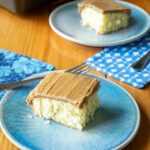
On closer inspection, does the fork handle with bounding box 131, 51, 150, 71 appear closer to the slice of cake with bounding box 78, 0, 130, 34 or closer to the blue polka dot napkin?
the blue polka dot napkin

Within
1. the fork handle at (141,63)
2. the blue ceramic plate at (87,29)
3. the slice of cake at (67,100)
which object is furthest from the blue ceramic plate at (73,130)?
the blue ceramic plate at (87,29)

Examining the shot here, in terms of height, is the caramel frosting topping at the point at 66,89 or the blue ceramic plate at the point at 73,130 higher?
the caramel frosting topping at the point at 66,89

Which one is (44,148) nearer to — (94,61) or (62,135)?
(62,135)

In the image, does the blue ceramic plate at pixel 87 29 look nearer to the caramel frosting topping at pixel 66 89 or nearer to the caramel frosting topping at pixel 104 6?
the caramel frosting topping at pixel 104 6

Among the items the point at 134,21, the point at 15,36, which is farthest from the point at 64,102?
the point at 134,21

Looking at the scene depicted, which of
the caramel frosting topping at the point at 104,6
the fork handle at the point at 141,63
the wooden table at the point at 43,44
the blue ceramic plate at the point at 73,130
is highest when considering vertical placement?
the caramel frosting topping at the point at 104,6

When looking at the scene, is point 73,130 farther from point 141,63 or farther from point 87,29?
point 87,29

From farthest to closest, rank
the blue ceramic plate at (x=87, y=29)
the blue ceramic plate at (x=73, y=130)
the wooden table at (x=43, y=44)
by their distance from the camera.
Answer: the blue ceramic plate at (x=87, y=29) → the wooden table at (x=43, y=44) → the blue ceramic plate at (x=73, y=130)
